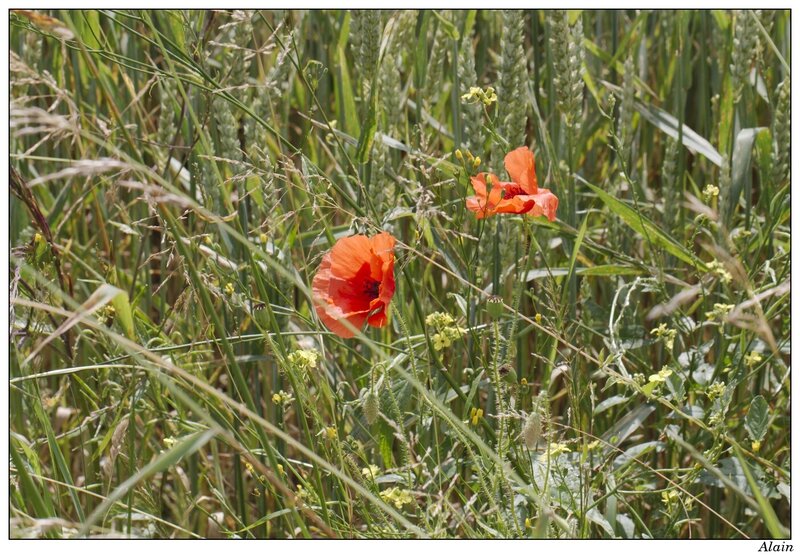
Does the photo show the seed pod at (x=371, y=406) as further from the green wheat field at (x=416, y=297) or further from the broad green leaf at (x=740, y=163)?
the broad green leaf at (x=740, y=163)

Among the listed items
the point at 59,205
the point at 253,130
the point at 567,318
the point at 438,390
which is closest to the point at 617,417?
the point at 567,318

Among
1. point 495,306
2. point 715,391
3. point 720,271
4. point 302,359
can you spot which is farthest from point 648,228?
point 302,359

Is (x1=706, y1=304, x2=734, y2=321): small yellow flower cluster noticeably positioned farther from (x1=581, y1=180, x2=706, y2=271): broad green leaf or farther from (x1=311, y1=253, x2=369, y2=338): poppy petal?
(x1=311, y1=253, x2=369, y2=338): poppy petal

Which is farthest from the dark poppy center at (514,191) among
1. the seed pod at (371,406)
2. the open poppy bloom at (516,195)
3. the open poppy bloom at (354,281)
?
the seed pod at (371,406)

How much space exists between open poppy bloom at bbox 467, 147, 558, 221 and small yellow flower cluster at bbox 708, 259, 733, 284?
257 mm

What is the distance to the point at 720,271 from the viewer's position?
95 cm

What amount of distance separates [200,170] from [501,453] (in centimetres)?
49

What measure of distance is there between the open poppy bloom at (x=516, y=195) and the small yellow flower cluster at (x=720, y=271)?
0.84 ft

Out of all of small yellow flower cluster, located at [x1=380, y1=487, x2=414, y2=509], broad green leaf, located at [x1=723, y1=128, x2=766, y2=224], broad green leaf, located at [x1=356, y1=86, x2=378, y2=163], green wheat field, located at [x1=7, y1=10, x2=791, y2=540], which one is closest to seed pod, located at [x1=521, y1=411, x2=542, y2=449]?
green wheat field, located at [x1=7, y1=10, x2=791, y2=540]

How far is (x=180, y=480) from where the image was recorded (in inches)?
42.7

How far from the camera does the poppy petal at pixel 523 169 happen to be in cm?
79

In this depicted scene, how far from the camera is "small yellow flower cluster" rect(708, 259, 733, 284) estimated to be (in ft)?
3.07

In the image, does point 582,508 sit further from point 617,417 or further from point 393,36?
point 393,36

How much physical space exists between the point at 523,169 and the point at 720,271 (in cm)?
29
